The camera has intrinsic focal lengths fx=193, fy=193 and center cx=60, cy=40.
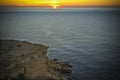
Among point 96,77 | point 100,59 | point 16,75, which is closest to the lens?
point 16,75

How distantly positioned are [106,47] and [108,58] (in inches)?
626

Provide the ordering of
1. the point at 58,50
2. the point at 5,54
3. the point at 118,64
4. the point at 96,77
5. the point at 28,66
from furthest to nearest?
the point at 58,50
the point at 118,64
the point at 5,54
the point at 96,77
the point at 28,66

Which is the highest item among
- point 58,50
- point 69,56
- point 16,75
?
point 58,50

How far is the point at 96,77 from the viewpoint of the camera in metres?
48.2

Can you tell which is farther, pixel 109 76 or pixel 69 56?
pixel 69 56

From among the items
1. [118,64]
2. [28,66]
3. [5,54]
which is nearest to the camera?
[28,66]

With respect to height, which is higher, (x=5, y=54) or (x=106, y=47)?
(x=106, y=47)

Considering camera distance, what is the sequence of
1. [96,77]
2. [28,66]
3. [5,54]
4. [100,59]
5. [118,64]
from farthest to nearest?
[100,59]
[118,64]
[5,54]
[96,77]
[28,66]

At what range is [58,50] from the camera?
7644cm

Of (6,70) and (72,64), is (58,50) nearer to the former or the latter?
(72,64)

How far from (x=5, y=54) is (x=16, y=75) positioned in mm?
13115

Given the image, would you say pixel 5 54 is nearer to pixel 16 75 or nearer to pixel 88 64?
pixel 16 75

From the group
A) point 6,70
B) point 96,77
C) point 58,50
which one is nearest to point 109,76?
point 96,77

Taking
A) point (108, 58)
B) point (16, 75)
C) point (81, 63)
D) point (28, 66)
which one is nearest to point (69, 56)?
point (81, 63)
